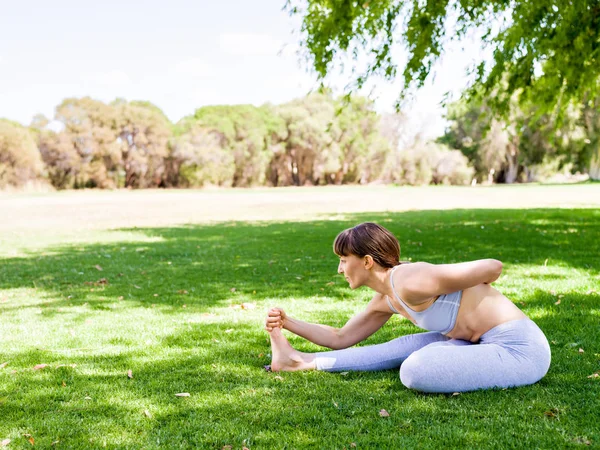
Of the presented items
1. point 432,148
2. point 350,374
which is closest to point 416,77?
point 350,374

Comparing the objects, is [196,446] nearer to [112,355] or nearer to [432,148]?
[112,355]

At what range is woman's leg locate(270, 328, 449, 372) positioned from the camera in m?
4.51

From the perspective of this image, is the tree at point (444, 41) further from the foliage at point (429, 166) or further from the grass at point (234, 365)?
the foliage at point (429, 166)

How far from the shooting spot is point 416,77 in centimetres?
1300

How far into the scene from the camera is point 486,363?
12.7 ft

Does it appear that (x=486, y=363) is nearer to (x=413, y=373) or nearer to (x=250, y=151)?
(x=413, y=373)

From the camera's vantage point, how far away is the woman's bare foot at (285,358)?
4.53 m

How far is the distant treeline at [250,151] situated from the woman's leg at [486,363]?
56.1 metres

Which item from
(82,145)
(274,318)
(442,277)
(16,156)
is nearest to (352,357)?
(274,318)

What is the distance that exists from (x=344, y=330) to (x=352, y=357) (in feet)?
1.14

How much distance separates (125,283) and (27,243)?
26.4 ft

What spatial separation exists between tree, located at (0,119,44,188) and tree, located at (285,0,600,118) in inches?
2048

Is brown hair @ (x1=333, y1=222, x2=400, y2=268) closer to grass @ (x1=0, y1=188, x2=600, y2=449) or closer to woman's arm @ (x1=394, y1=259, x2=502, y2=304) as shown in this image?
woman's arm @ (x1=394, y1=259, x2=502, y2=304)

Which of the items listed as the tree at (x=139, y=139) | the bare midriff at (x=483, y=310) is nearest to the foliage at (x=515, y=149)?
the tree at (x=139, y=139)
